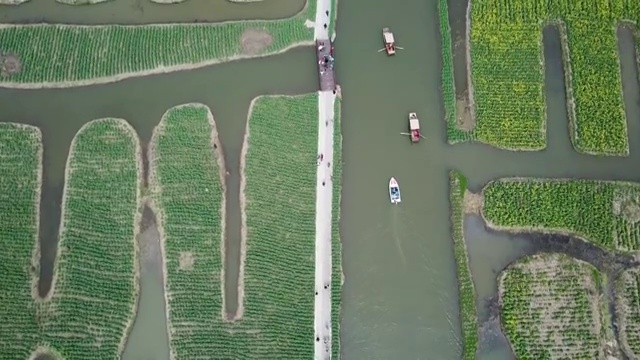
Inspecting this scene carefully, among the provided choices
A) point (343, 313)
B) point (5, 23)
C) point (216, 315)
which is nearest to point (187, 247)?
point (216, 315)

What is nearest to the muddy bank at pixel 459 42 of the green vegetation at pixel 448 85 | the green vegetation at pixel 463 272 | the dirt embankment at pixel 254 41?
the green vegetation at pixel 448 85

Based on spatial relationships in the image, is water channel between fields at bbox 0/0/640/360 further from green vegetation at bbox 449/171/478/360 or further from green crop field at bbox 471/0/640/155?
green crop field at bbox 471/0/640/155

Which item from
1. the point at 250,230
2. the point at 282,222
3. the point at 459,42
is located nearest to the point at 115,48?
the point at 250,230

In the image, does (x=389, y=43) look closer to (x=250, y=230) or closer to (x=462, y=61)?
(x=462, y=61)

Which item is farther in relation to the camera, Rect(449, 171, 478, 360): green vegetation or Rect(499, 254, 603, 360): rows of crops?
Rect(449, 171, 478, 360): green vegetation

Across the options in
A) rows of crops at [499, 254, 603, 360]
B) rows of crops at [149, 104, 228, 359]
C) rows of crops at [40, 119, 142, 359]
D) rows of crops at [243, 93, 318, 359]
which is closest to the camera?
rows of crops at [40, 119, 142, 359]

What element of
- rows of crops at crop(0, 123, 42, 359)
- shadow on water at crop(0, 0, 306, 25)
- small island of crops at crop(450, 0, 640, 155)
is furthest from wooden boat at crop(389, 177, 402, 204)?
rows of crops at crop(0, 123, 42, 359)

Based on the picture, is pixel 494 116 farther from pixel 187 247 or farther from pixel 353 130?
pixel 187 247
